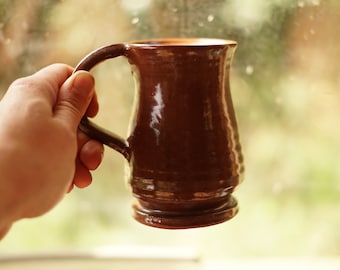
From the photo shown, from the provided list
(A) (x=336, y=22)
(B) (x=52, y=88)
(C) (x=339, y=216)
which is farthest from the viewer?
(C) (x=339, y=216)

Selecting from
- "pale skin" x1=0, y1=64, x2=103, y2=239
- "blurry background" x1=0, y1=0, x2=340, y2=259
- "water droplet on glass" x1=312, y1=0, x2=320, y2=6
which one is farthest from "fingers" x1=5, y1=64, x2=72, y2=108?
"water droplet on glass" x1=312, y1=0, x2=320, y2=6

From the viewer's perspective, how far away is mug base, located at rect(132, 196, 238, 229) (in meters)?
0.85

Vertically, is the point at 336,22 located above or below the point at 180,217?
above

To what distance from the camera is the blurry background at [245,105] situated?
121 cm

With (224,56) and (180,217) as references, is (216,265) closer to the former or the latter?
(180,217)

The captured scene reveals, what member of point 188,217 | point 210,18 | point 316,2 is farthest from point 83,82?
point 316,2

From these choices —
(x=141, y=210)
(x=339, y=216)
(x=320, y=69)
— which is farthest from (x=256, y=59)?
(x=141, y=210)

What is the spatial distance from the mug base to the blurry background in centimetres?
42

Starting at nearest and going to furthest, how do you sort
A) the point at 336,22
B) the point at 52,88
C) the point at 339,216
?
→ the point at 52,88 < the point at 336,22 < the point at 339,216

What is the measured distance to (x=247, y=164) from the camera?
4.22 ft

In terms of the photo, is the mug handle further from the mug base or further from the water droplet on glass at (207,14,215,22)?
the water droplet on glass at (207,14,215,22)

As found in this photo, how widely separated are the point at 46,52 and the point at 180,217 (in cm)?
54

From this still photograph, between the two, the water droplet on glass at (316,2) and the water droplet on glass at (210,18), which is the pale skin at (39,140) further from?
the water droplet on glass at (316,2)

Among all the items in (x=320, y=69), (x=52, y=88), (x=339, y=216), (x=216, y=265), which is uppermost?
(x=320, y=69)
